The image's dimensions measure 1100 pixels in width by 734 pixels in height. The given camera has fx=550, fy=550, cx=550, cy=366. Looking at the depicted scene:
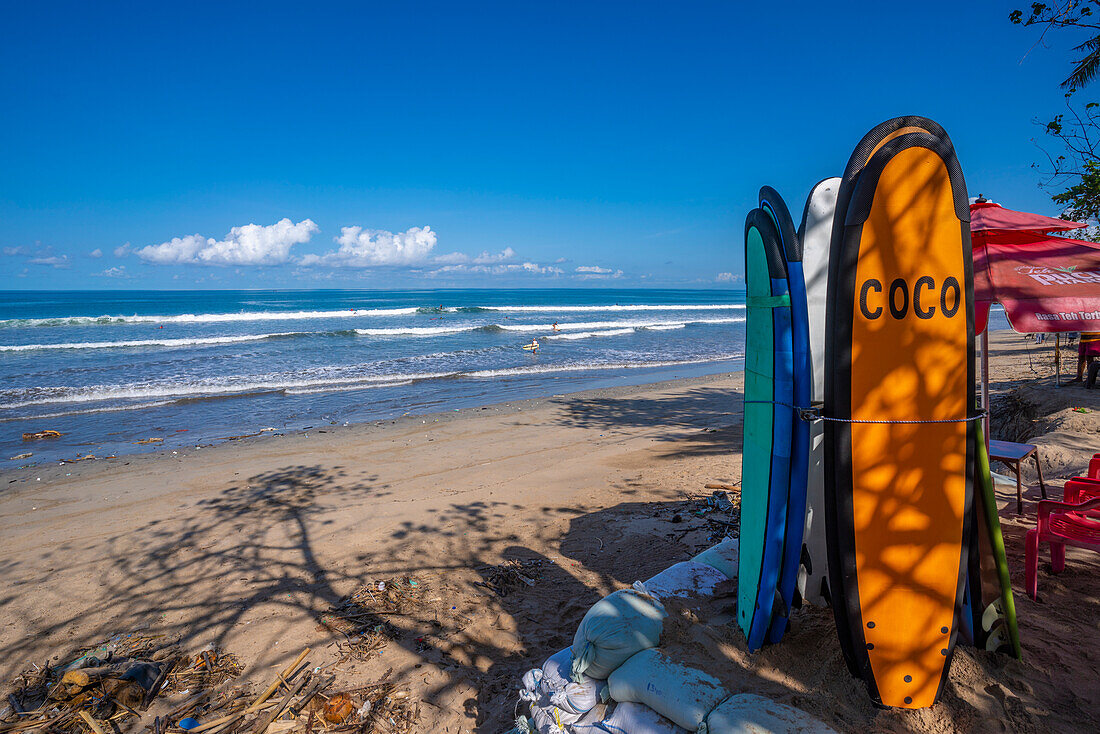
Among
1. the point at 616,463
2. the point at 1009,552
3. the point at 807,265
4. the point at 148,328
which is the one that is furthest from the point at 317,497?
the point at 148,328

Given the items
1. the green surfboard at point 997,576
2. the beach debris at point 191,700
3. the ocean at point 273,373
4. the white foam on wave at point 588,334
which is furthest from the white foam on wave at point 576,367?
the green surfboard at point 997,576

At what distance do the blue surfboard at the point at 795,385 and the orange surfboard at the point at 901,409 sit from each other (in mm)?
109

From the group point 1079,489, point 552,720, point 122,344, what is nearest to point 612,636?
point 552,720

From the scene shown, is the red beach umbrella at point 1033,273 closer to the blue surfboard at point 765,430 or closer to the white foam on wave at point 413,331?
the blue surfboard at point 765,430

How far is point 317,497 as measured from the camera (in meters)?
6.69

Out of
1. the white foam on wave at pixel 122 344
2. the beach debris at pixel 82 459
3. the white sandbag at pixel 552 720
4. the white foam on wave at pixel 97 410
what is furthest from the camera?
the white foam on wave at pixel 122 344

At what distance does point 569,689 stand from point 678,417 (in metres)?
8.42

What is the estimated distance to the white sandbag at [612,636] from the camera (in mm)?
2520

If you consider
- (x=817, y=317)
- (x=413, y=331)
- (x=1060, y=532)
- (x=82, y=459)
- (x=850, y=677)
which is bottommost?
(x=82, y=459)

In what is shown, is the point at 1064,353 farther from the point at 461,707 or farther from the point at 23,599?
the point at 23,599

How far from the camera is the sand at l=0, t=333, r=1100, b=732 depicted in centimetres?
249

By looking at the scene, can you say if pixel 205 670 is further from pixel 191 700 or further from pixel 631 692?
pixel 631 692

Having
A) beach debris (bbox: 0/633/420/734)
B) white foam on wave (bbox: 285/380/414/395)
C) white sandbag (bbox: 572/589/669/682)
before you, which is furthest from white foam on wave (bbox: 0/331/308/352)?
white sandbag (bbox: 572/589/669/682)

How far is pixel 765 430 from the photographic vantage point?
2525mm
